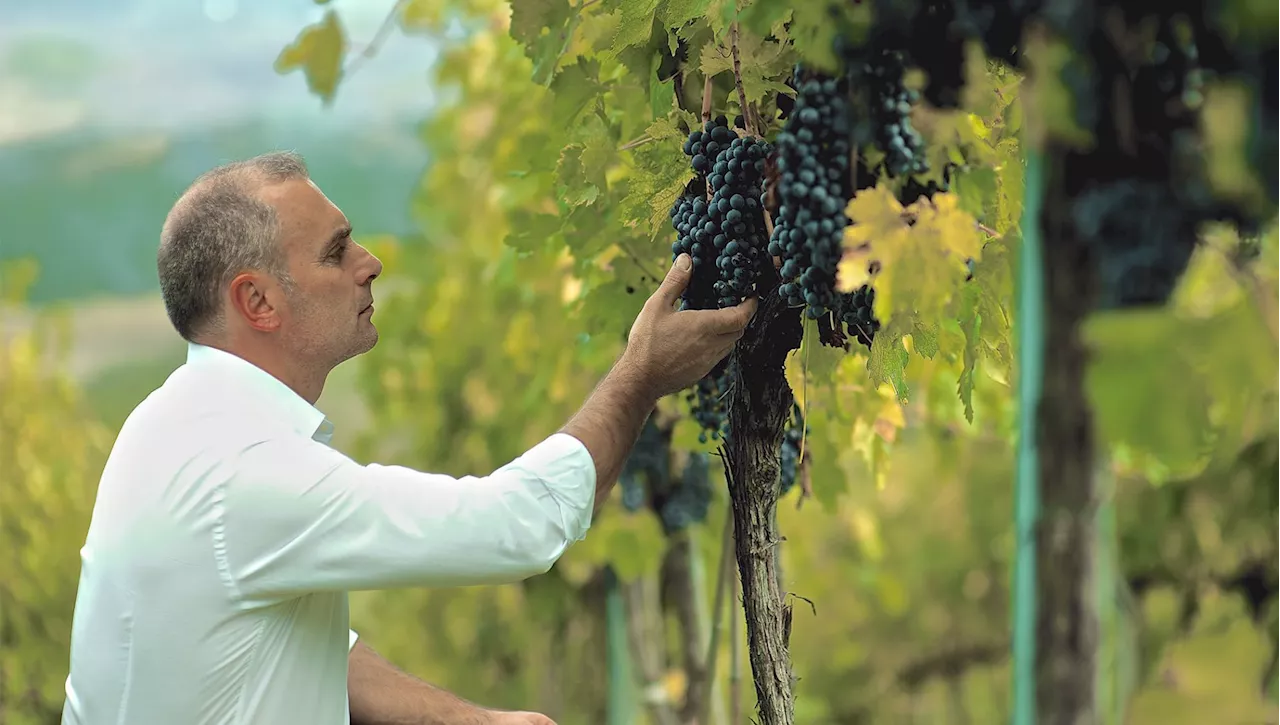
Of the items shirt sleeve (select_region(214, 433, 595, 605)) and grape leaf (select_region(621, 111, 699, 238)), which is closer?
shirt sleeve (select_region(214, 433, 595, 605))

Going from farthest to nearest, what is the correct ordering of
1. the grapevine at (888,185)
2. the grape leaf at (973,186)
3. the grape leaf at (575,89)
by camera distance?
1. the grape leaf at (575,89)
2. the grape leaf at (973,186)
3. the grapevine at (888,185)

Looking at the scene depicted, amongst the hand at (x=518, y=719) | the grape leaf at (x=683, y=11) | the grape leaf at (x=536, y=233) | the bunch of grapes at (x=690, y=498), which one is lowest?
the hand at (x=518, y=719)

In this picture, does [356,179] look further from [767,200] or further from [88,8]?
[767,200]

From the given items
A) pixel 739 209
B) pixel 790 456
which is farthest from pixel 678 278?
pixel 790 456

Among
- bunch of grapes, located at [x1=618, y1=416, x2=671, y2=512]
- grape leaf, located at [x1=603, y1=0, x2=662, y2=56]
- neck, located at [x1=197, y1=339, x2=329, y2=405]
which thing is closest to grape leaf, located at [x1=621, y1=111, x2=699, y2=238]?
grape leaf, located at [x1=603, y1=0, x2=662, y2=56]

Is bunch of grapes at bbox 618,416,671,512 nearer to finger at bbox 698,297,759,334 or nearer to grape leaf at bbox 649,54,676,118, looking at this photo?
grape leaf at bbox 649,54,676,118

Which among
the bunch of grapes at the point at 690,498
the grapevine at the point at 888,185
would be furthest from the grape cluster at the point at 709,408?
the bunch of grapes at the point at 690,498

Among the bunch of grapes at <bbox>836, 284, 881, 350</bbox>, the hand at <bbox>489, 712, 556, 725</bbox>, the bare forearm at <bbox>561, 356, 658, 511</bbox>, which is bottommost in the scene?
the hand at <bbox>489, 712, 556, 725</bbox>

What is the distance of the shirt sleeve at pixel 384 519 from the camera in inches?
68.2

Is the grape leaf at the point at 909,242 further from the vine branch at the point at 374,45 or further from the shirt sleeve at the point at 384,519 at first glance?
the vine branch at the point at 374,45

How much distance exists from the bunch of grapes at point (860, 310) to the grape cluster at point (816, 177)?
11 centimetres

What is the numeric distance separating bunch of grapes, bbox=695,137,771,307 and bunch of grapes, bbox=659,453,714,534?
1.91 metres

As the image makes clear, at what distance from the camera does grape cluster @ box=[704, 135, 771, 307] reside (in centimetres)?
163

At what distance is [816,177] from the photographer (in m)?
1.40
